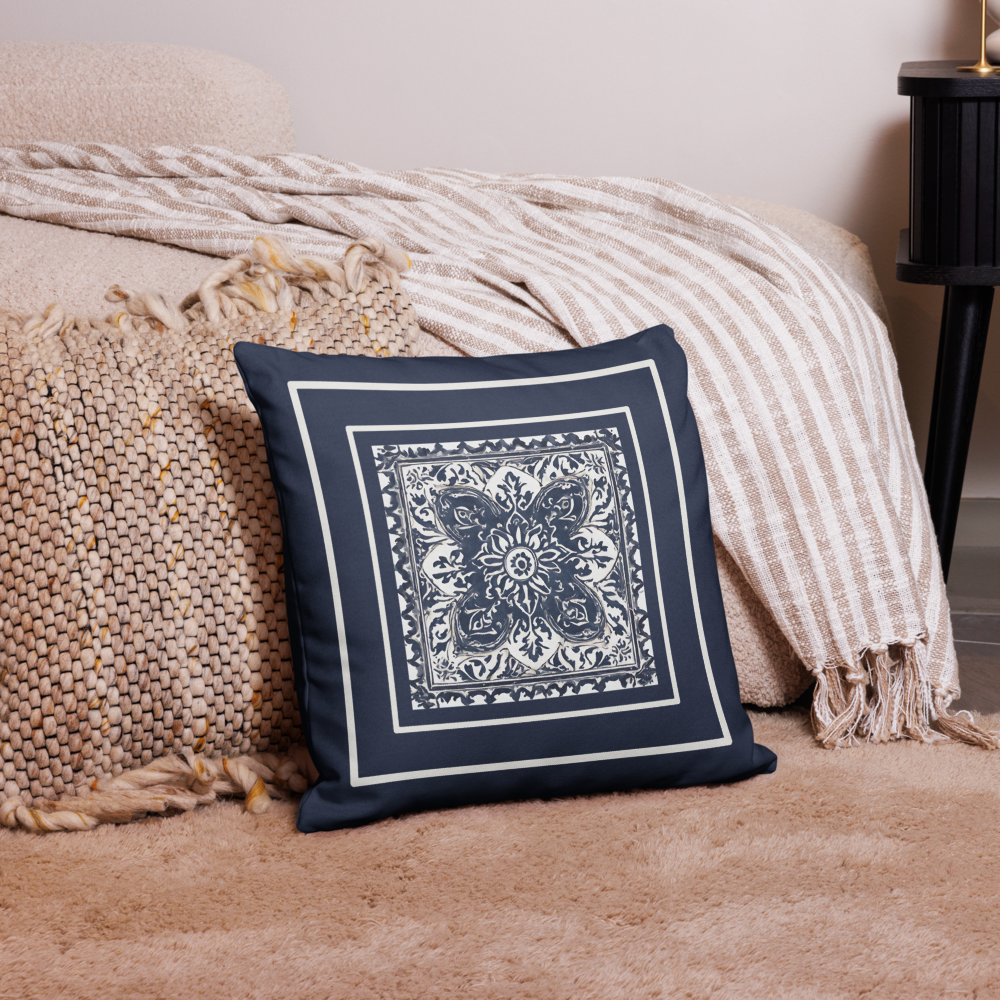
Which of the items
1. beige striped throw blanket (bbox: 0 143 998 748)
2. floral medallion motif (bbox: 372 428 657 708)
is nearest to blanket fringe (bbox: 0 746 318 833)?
floral medallion motif (bbox: 372 428 657 708)

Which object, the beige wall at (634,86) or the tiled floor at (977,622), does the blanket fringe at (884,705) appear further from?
the beige wall at (634,86)

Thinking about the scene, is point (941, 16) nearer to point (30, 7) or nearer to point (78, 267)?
point (78, 267)

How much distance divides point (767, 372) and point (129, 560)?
667mm

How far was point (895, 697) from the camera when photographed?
98 centimetres

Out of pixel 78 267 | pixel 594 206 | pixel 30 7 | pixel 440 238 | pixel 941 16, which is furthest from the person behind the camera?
pixel 30 7

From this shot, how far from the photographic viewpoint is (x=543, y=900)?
0.67m

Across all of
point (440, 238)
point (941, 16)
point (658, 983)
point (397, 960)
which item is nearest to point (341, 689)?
point (397, 960)

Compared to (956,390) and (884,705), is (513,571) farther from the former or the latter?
(956,390)

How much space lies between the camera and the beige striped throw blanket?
983 millimetres

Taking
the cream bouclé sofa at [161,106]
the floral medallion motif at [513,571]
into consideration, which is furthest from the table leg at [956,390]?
the floral medallion motif at [513,571]

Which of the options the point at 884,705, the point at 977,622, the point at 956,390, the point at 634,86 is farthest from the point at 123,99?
the point at 977,622

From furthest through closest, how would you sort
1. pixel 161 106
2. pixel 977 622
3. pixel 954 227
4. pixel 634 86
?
pixel 634 86 < pixel 161 106 < pixel 977 622 < pixel 954 227

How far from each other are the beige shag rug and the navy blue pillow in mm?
48

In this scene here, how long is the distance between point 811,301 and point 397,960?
0.84 meters
